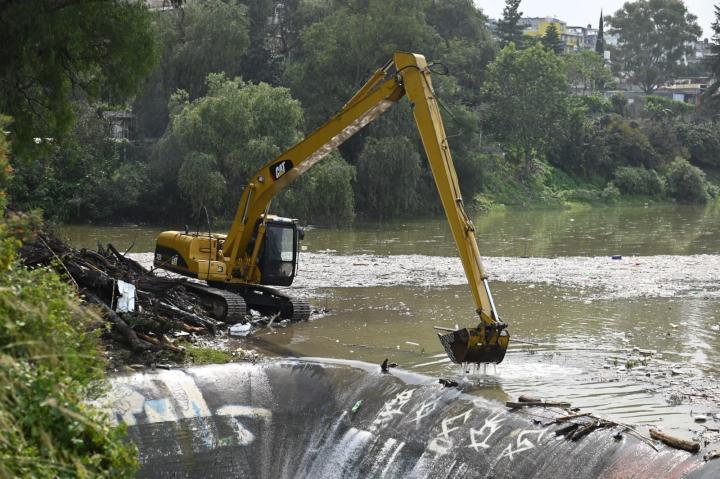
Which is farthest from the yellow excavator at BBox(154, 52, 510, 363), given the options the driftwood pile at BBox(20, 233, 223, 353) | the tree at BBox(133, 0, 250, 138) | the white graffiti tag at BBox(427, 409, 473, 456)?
the tree at BBox(133, 0, 250, 138)

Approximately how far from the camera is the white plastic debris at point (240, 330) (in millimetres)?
20359

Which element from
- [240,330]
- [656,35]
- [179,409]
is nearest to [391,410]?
[179,409]

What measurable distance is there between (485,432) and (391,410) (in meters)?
1.62

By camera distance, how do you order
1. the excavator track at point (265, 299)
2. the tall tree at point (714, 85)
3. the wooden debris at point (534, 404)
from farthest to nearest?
the tall tree at point (714, 85)
the excavator track at point (265, 299)
the wooden debris at point (534, 404)

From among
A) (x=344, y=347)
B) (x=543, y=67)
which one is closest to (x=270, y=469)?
(x=344, y=347)

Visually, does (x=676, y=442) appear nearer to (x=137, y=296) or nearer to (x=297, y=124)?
(x=137, y=296)

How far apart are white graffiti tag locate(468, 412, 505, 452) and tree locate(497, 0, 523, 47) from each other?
324 ft

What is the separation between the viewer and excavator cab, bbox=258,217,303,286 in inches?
877

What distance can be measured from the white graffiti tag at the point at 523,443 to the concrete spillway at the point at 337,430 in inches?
0.7

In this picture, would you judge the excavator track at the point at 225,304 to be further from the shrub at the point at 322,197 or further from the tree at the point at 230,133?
the tree at the point at 230,133

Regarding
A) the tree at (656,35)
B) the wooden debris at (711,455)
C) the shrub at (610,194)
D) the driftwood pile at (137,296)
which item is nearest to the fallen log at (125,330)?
Result: the driftwood pile at (137,296)

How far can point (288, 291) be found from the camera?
26.8 metres

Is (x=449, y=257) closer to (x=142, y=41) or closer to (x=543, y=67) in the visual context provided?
(x=142, y=41)

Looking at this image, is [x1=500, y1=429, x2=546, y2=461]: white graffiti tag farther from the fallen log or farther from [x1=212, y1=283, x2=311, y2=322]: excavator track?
[x1=212, y1=283, x2=311, y2=322]: excavator track
